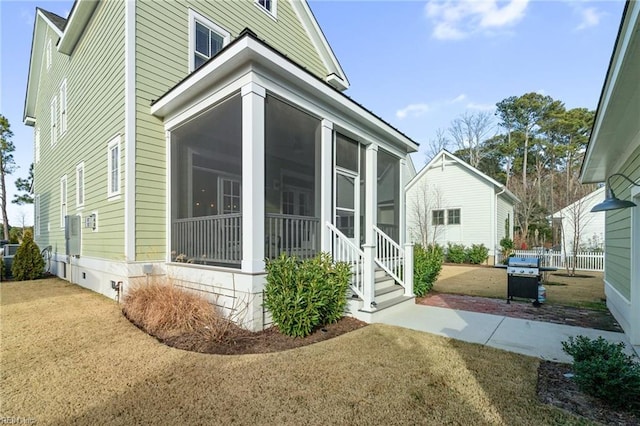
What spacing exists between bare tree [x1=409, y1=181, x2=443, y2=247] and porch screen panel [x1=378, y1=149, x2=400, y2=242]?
10479 mm

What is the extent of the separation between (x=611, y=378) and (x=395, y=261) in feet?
14.8

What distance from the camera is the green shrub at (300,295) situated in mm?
4391

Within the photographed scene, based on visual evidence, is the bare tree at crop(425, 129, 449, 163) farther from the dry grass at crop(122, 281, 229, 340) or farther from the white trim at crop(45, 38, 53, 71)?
the dry grass at crop(122, 281, 229, 340)

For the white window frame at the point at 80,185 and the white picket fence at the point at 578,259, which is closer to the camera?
the white window frame at the point at 80,185

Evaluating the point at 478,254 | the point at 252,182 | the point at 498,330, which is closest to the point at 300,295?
the point at 252,182

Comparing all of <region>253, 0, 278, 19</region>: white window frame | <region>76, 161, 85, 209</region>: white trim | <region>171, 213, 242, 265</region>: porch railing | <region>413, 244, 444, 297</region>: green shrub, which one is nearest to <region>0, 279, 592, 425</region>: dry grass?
<region>171, 213, 242, 265</region>: porch railing

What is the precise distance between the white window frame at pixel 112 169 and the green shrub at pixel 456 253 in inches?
636

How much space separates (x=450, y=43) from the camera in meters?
11.2

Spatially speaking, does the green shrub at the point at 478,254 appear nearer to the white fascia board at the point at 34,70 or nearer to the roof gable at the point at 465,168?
the roof gable at the point at 465,168

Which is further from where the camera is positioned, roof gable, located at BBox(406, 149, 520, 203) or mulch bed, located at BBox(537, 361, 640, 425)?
roof gable, located at BBox(406, 149, 520, 203)

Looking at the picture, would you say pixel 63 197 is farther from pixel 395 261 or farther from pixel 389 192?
pixel 395 261

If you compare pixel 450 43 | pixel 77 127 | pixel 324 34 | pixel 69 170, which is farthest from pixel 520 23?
pixel 69 170

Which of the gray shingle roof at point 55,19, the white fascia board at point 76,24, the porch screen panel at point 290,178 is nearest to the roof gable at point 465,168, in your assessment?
the porch screen panel at point 290,178

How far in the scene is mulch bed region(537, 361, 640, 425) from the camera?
2.47 m
